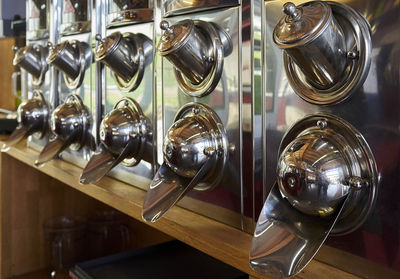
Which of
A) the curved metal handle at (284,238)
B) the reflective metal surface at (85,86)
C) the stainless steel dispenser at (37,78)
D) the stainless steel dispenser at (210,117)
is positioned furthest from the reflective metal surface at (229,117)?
the stainless steel dispenser at (37,78)

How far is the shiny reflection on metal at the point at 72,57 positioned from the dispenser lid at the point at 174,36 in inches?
17.6

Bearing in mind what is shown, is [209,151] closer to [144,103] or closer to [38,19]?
[144,103]

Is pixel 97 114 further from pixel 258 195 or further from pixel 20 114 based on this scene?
pixel 258 195

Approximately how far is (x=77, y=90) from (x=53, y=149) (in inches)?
5.6

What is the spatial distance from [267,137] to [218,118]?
0.09m

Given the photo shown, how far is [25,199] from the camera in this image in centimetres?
144

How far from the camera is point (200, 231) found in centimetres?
61

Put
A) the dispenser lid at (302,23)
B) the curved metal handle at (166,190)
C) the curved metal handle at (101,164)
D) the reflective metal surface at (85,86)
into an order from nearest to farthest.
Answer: the dispenser lid at (302,23)
the curved metal handle at (166,190)
the curved metal handle at (101,164)
the reflective metal surface at (85,86)

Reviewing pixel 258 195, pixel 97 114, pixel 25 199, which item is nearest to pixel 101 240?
pixel 25 199

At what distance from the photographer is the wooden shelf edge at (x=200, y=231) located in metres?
0.49

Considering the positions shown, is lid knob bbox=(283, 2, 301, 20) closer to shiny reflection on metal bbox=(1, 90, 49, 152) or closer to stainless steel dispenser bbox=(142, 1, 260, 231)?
stainless steel dispenser bbox=(142, 1, 260, 231)

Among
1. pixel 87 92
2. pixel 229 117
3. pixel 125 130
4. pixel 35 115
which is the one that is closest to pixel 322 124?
pixel 229 117

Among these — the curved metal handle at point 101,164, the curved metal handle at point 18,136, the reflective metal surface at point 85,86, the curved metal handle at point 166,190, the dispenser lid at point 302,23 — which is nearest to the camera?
the dispenser lid at point 302,23

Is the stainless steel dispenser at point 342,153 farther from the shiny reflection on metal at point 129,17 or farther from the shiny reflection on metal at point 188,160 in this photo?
the shiny reflection on metal at point 129,17
